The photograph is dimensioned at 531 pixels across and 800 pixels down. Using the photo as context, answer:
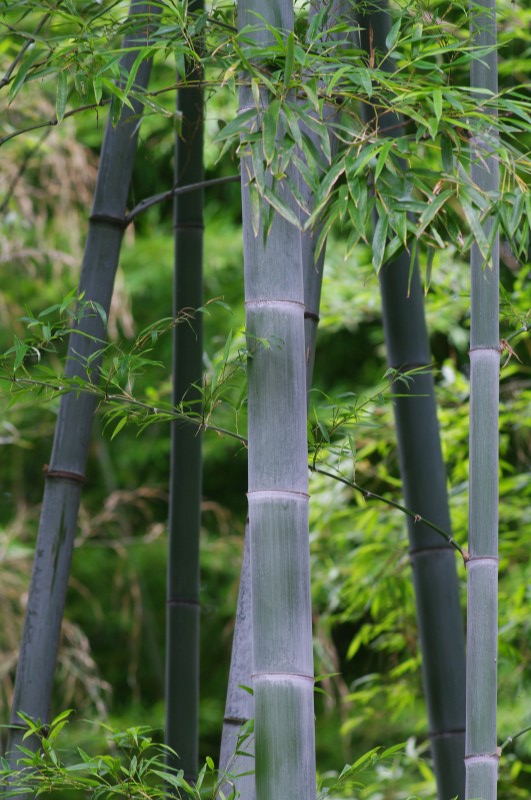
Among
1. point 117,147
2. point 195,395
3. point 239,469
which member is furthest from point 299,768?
point 239,469

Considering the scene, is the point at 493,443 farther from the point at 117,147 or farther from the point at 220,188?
the point at 220,188

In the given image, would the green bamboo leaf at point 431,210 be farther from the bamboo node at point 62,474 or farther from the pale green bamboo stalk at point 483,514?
the bamboo node at point 62,474

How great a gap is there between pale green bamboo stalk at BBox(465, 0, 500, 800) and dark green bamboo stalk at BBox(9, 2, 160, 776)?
491mm

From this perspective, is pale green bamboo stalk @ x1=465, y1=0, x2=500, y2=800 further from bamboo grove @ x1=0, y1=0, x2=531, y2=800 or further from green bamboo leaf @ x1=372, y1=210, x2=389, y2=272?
green bamboo leaf @ x1=372, y1=210, x2=389, y2=272

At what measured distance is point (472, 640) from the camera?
108 cm

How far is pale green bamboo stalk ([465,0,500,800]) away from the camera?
1050 millimetres

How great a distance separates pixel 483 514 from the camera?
109 cm

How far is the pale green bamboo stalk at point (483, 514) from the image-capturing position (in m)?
1.05

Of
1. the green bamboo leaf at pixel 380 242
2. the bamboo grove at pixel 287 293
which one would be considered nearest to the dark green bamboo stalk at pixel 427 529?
the bamboo grove at pixel 287 293

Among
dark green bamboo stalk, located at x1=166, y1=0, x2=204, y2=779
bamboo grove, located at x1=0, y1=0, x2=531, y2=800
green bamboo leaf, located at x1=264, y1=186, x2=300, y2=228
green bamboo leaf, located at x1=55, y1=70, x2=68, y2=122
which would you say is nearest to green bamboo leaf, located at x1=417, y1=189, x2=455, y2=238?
bamboo grove, located at x1=0, y1=0, x2=531, y2=800

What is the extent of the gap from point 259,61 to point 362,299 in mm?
2084

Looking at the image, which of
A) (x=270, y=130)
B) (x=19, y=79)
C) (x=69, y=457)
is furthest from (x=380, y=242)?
(x=69, y=457)

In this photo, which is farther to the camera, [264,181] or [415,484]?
[415,484]

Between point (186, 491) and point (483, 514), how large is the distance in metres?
0.80
